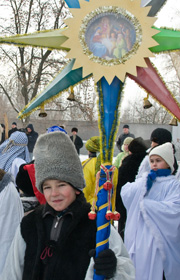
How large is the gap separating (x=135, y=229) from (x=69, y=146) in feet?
5.12

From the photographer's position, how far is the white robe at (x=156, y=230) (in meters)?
2.90

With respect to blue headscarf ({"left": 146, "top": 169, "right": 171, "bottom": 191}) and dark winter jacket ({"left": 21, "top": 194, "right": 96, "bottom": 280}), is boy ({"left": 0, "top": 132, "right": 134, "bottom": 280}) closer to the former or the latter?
dark winter jacket ({"left": 21, "top": 194, "right": 96, "bottom": 280})

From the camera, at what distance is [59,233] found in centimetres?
180

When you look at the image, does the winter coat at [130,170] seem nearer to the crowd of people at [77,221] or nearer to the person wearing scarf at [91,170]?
the crowd of people at [77,221]

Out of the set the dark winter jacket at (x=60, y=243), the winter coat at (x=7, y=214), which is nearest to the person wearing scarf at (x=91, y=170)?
the winter coat at (x=7, y=214)

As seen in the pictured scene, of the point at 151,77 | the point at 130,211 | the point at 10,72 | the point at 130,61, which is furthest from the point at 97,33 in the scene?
the point at 10,72

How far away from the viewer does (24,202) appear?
3.14m

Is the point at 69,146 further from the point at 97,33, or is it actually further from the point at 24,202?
the point at 24,202

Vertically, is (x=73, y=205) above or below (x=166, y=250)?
above

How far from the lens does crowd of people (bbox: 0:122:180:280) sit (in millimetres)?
1703

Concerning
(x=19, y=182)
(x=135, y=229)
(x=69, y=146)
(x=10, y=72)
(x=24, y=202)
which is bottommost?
(x=135, y=229)

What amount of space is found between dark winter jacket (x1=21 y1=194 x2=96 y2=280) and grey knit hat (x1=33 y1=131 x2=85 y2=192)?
0.53 feet

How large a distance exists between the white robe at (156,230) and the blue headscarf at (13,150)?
2.64 metres

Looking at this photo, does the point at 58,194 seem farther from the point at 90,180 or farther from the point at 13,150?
the point at 13,150
